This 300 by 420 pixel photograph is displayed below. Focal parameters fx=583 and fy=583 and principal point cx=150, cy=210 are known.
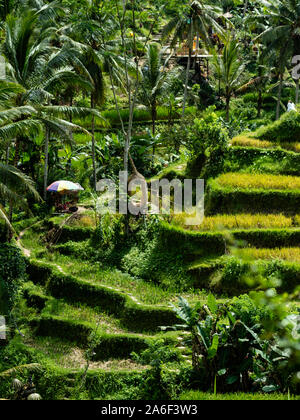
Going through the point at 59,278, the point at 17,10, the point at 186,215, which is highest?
the point at 17,10

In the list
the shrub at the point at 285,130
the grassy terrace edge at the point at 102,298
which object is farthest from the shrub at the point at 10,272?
the shrub at the point at 285,130

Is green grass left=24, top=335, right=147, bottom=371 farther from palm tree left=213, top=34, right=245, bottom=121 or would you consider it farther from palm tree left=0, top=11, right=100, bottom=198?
palm tree left=213, top=34, right=245, bottom=121

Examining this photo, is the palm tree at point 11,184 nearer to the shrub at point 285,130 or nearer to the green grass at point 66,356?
the green grass at point 66,356

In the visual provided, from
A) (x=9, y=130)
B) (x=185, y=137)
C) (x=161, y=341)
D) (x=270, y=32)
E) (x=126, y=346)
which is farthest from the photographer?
(x=270, y=32)

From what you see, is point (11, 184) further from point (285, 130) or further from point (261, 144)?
point (285, 130)

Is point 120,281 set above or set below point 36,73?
below

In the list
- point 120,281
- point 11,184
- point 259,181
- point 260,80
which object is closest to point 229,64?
point 260,80

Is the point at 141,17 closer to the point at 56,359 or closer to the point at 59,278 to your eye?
the point at 59,278

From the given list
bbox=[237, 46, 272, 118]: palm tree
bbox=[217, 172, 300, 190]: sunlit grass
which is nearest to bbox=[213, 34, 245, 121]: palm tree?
bbox=[237, 46, 272, 118]: palm tree

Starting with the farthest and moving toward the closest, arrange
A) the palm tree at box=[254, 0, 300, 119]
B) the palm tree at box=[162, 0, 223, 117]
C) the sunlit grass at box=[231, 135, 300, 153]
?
the palm tree at box=[254, 0, 300, 119], the palm tree at box=[162, 0, 223, 117], the sunlit grass at box=[231, 135, 300, 153]

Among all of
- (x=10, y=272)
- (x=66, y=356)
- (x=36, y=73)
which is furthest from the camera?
(x=36, y=73)

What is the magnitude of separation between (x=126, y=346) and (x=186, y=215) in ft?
13.0

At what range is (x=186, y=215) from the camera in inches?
527
